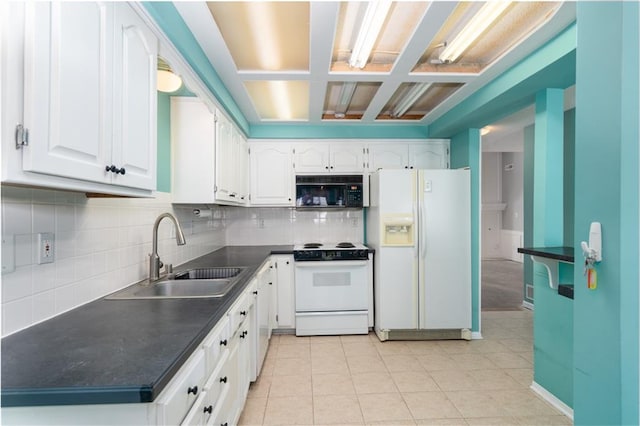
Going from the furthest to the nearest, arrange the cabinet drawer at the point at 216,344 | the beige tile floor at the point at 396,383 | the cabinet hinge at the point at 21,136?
the beige tile floor at the point at 396,383 → the cabinet drawer at the point at 216,344 → the cabinet hinge at the point at 21,136

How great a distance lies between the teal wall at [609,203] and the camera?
3.08ft

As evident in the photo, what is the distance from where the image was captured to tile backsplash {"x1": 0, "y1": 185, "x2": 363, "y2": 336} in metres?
Answer: 1.03

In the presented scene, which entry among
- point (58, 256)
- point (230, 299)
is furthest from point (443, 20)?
point (58, 256)

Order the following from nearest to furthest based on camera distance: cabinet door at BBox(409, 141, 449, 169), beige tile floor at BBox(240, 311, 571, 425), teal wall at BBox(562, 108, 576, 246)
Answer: beige tile floor at BBox(240, 311, 571, 425)
teal wall at BBox(562, 108, 576, 246)
cabinet door at BBox(409, 141, 449, 169)

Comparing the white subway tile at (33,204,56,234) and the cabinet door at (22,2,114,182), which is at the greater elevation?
the cabinet door at (22,2,114,182)

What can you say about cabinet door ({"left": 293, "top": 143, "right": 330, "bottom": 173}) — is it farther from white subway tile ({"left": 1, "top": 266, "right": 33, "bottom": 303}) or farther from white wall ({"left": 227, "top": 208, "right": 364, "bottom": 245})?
white subway tile ({"left": 1, "top": 266, "right": 33, "bottom": 303})

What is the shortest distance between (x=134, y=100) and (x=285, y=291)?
8.05 ft

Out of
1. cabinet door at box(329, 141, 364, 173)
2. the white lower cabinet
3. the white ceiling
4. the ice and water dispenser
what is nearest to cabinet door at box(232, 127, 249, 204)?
the white ceiling

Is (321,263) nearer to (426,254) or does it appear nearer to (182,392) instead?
(426,254)

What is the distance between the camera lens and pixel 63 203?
1.26m

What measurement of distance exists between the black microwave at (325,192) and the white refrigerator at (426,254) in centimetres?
43

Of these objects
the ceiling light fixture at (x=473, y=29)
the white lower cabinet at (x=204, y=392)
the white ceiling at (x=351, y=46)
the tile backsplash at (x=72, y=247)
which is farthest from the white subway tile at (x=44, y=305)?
the ceiling light fixture at (x=473, y=29)

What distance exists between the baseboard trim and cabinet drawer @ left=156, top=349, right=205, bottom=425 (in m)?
2.40

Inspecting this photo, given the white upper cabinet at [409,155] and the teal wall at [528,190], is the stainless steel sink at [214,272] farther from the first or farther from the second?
the teal wall at [528,190]
